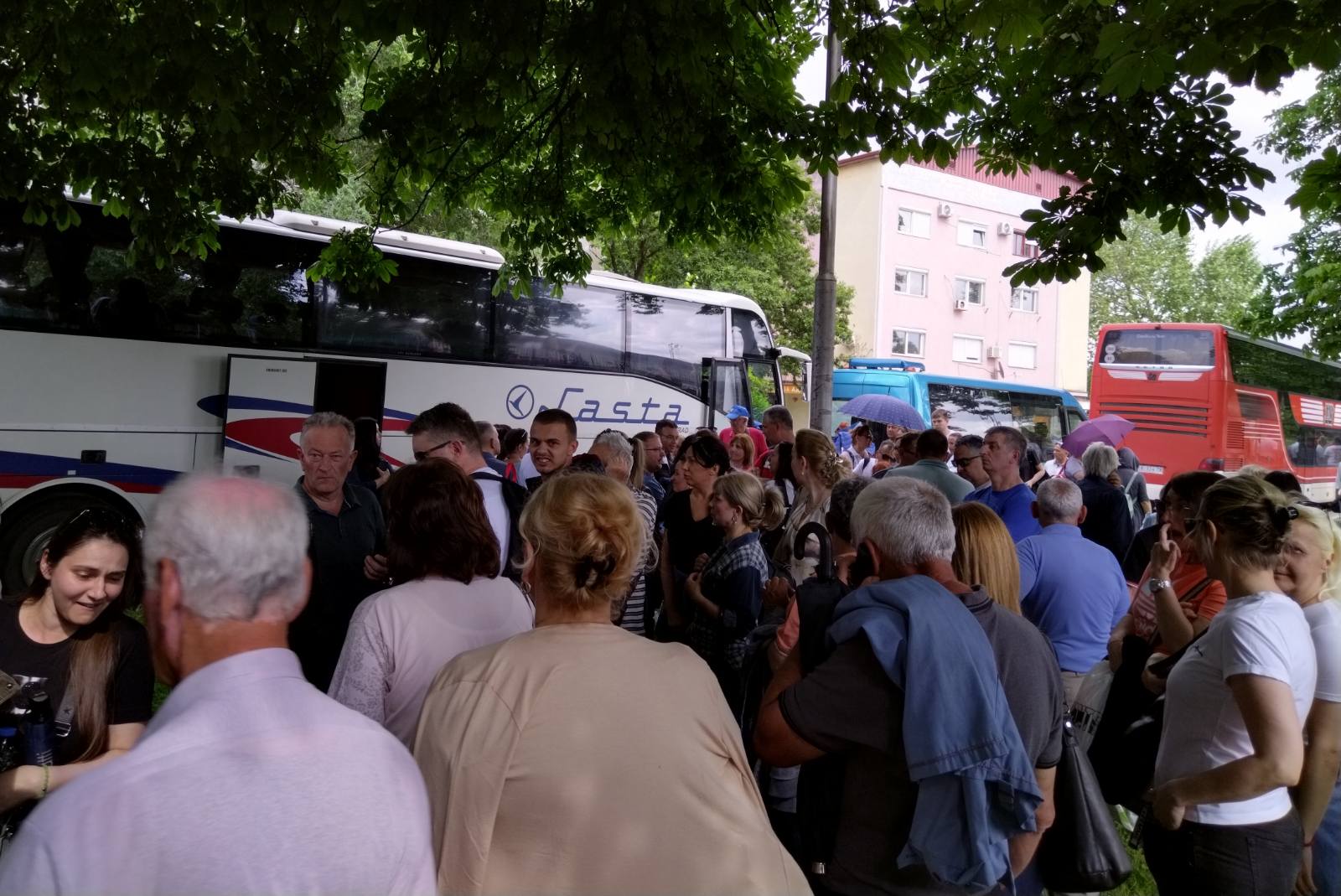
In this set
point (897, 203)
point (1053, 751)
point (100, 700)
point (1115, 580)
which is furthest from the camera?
point (897, 203)

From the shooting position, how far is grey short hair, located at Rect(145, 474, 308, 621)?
55.3 inches

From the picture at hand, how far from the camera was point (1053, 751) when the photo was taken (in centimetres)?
256

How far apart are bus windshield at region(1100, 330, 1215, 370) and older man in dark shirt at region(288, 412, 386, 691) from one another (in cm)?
2131

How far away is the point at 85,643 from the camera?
2814 millimetres

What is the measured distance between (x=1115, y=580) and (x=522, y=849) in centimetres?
372

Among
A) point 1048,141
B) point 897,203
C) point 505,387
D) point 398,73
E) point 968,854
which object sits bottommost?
point 968,854

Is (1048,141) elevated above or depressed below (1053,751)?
above

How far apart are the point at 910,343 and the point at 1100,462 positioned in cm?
3177

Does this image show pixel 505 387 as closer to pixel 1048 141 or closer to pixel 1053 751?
pixel 1048 141

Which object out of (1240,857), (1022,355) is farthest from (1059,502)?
(1022,355)

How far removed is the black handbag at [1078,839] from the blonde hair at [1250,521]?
72 centimetres

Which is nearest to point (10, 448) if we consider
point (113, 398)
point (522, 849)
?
point (113, 398)

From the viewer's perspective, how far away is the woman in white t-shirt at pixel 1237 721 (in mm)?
2537

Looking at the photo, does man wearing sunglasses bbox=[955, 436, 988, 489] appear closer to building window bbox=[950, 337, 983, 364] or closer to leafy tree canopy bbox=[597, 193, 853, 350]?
leafy tree canopy bbox=[597, 193, 853, 350]
